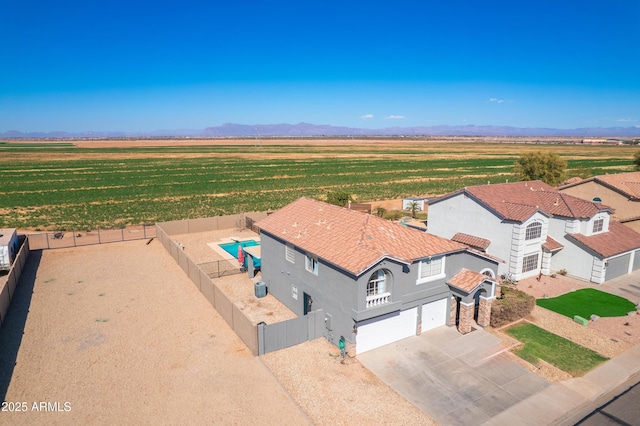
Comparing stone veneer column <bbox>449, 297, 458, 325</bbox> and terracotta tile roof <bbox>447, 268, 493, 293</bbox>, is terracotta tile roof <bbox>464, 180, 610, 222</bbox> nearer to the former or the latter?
terracotta tile roof <bbox>447, 268, 493, 293</bbox>

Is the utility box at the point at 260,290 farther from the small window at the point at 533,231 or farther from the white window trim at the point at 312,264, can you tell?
the small window at the point at 533,231

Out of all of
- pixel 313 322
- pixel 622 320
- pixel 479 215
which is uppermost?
pixel 479 215

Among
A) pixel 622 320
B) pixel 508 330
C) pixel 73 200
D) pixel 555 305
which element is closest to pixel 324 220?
pixel 508 330

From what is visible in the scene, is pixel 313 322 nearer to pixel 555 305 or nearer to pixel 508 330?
pixel 508 330

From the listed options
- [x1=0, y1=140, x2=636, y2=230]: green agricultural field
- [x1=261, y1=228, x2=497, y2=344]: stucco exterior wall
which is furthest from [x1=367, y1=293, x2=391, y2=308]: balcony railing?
[x1=0, y1=140, x2=636, y2=230]: green agricultural field

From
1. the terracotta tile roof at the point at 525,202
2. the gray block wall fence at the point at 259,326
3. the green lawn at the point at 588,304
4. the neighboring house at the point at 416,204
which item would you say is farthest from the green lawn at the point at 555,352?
the neighboring house at the point at 416,204

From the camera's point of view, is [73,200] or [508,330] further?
[73,200]

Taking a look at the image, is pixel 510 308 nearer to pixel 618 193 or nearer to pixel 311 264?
pixel 311 264
